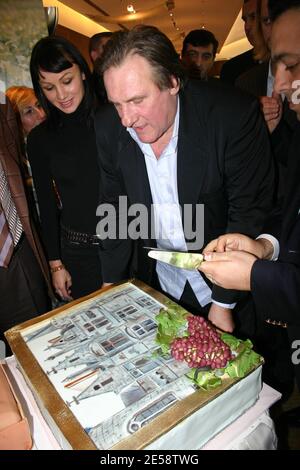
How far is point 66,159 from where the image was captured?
1.83 meters

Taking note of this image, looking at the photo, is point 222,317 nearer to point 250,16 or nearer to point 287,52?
point 287,52

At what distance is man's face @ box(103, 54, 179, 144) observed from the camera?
1.16 m

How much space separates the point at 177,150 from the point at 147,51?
391 millimetres

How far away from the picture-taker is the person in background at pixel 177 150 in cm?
120

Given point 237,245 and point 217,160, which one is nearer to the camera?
point 237,245

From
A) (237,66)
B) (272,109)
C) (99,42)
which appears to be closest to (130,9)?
(99,42)

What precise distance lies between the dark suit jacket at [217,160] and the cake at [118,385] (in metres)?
0.49

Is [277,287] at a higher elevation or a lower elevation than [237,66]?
lower

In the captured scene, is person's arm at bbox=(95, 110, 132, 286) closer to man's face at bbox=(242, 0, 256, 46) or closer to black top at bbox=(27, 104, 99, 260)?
black top at bbox=(27, 104, 99, 260)

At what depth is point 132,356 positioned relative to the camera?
0.98 m

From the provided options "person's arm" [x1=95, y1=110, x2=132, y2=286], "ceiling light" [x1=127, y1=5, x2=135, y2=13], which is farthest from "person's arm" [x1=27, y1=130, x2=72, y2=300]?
"ceiling light" [x1=127, y1=5, x2=135, y2=13]

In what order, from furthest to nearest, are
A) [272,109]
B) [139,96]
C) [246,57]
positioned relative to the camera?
[246,57] → [272,109] → [139,96]

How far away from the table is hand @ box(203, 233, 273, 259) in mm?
466
